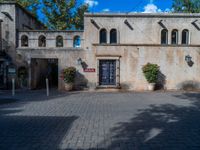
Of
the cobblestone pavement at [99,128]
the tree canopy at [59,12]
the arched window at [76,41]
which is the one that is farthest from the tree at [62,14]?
the cobblestone pavement at [99,128]

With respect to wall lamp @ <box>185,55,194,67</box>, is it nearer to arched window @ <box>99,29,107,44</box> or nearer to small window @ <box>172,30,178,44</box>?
small window @ <box>172,30,178,44</box>

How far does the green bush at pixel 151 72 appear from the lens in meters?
15.2

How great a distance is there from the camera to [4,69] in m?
15.6

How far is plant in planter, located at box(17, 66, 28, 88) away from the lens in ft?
51.5

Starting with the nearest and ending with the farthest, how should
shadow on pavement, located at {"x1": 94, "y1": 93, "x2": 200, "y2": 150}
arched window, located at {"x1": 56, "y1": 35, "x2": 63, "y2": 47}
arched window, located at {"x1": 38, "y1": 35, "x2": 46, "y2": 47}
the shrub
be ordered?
shadow on pavement, located at {"x1": 94, "y1": 93, "x2": 200, "y2": 150}
the shrub
arched window, located at {"x1": 38, "y1": 35, "x2": 46, "y2": 47}
arched window, located at {"x1": 56, "y1": 35, "x2": 63, "y2": 47}

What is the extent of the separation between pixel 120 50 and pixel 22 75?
301 inches

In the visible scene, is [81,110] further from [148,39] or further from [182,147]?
[148,39]

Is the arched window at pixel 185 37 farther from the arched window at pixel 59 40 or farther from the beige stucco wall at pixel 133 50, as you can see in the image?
the arched window at pixel 59 40

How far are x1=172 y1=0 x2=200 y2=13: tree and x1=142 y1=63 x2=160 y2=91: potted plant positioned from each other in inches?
740

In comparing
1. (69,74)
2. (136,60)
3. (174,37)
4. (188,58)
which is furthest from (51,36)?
(188,58)

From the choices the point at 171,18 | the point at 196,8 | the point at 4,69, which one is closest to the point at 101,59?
the point at 171,18

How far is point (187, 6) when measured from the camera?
99.1 feet

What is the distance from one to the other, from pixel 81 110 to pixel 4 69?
9543 millimetres

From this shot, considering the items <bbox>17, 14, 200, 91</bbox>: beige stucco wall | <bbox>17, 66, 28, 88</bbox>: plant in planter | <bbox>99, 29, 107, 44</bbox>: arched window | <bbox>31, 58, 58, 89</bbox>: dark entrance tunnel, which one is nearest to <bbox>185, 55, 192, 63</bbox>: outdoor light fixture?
<bbox>17, 14, 200, 91</bbox>: beige stucco wall
